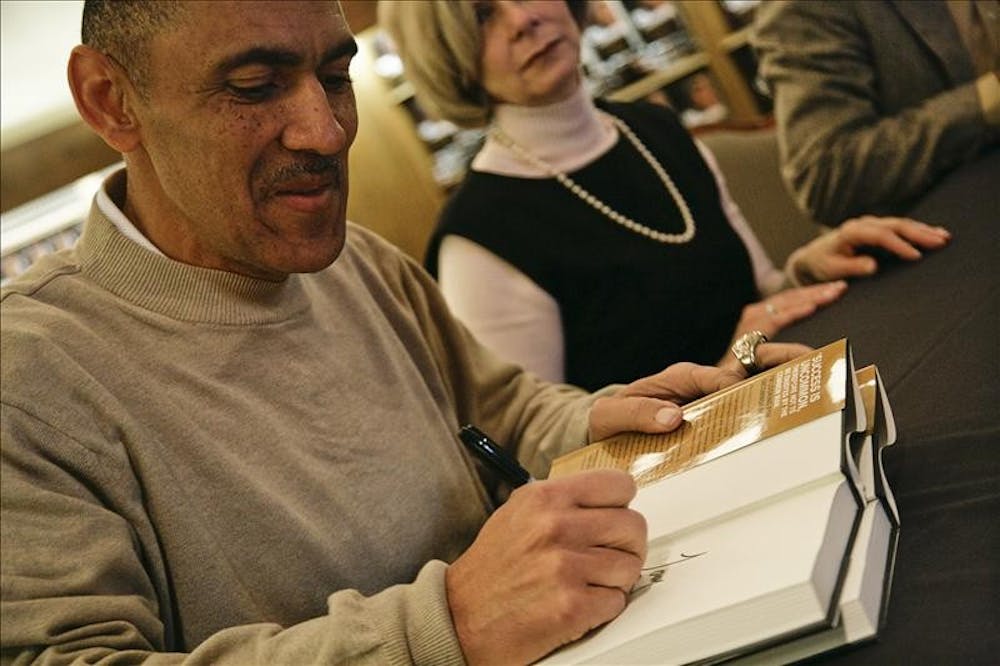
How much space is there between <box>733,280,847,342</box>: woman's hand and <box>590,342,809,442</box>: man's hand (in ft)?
1.42

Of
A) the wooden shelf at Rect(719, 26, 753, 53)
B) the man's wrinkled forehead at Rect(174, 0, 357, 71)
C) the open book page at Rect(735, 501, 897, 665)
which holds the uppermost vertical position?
the man's wrinkled forehead at Rect(174, 0, 357, 71)

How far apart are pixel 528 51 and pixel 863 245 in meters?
0.66

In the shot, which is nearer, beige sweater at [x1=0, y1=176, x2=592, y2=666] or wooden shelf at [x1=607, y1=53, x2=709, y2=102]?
beige sweater at [x1=0, y1=176, x2=592, y2=666]

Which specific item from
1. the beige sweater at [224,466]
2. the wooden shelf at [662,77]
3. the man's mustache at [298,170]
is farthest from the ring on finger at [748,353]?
the wooden shelf at [662,77]

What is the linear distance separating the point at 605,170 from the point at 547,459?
0.88 meters

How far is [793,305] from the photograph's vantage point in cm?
149

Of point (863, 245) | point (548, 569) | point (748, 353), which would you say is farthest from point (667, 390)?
point (863, 245)

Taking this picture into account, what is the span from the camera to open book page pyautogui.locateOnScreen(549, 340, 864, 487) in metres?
0.76

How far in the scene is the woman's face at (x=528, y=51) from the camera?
180 cm

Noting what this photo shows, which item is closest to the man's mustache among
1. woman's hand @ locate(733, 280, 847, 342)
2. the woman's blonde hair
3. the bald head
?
the bald head

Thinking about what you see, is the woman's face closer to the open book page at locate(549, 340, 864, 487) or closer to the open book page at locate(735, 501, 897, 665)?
the open book page at locate(549, 340, 864, 487)

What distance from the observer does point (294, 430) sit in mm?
1015

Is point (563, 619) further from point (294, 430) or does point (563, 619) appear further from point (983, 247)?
point (983, 247)

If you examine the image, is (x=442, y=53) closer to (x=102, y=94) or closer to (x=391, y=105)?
(x=102, y=94)
